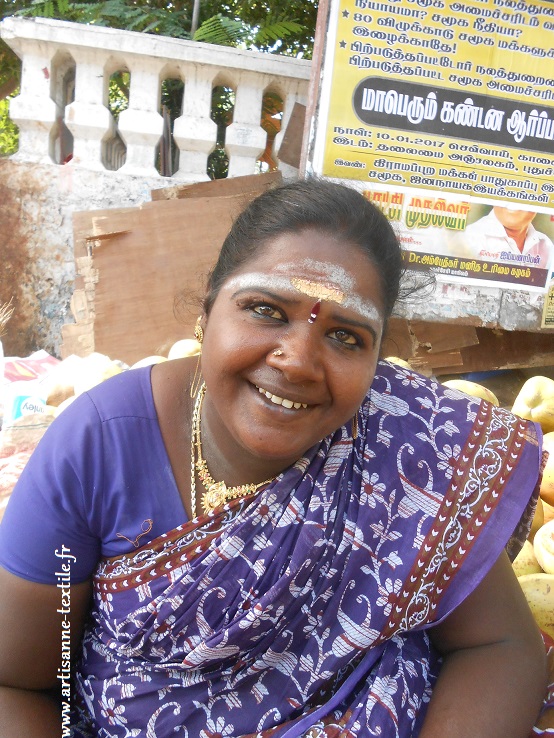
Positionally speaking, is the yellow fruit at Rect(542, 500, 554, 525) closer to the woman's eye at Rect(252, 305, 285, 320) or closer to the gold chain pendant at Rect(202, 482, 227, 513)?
the gold chain pendant at Rect(202, 482, 227, 513)

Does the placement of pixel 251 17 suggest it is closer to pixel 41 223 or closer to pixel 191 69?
pixel 191 69

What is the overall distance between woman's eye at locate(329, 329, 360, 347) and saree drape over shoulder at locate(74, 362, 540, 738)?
0.77ft

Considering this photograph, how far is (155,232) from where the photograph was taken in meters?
3.58

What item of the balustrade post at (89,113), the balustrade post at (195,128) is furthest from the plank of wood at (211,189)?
the balustrade post at (89,113)

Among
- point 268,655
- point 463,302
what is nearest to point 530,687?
point 268,655

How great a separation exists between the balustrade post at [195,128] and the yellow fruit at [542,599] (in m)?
2.94

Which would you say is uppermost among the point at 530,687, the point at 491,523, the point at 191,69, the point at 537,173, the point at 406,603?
the point at 191,69

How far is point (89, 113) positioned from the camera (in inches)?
151

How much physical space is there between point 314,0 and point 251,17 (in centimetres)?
58

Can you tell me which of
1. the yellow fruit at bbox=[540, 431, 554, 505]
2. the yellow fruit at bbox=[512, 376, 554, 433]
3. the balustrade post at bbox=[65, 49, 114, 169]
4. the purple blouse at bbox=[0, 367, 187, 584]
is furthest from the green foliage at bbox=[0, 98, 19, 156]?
the purple blouse at bbox=[0, 367, 187, 584]

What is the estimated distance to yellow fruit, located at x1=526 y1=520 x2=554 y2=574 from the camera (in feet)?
6.97

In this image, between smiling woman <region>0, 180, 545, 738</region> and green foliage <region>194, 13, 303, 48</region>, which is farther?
green foliage <region>194, 13, 303, 48</region>

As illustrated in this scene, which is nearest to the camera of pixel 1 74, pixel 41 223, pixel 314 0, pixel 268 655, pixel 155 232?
pixel 268 655

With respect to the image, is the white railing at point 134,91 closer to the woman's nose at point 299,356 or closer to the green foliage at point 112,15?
the green foliage at point 112,15
